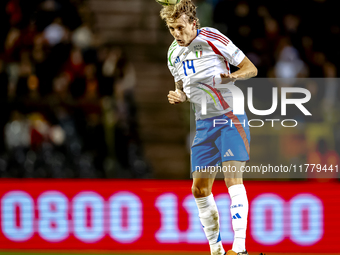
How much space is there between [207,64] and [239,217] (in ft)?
4.76

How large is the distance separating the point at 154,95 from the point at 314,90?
3536 mm

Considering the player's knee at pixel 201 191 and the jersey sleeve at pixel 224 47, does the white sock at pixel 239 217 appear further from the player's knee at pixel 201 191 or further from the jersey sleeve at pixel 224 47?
the jersey sleeve at pixel 224 47

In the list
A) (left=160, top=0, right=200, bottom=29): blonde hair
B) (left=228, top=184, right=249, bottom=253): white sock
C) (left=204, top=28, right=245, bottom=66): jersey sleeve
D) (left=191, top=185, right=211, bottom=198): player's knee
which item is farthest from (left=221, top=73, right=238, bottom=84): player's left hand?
(left=191, top=185, right=211, bottom=198): player's knee

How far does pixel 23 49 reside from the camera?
990 centimetres

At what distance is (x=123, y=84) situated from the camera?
927cm

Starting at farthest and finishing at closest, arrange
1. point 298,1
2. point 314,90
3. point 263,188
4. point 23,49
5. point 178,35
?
1. point 298,1
2. point 23,49
3. point 314,90
4. point 263,188
5. point 178,35

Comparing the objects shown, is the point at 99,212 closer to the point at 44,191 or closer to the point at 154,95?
the point at 44,191

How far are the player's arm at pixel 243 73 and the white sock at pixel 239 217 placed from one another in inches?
38.1

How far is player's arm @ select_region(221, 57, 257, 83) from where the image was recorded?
4116 mm

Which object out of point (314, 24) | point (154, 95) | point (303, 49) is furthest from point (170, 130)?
point (314, 24)

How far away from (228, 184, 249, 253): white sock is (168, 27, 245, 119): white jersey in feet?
2.59

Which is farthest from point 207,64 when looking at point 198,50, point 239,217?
point 239,217

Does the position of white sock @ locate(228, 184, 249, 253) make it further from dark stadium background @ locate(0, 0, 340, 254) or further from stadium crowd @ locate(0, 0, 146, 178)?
stadium crowd @ locate(0, 0, 146, 178)

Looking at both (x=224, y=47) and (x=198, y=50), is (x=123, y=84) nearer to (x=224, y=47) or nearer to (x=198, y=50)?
(x=198, y=50)
